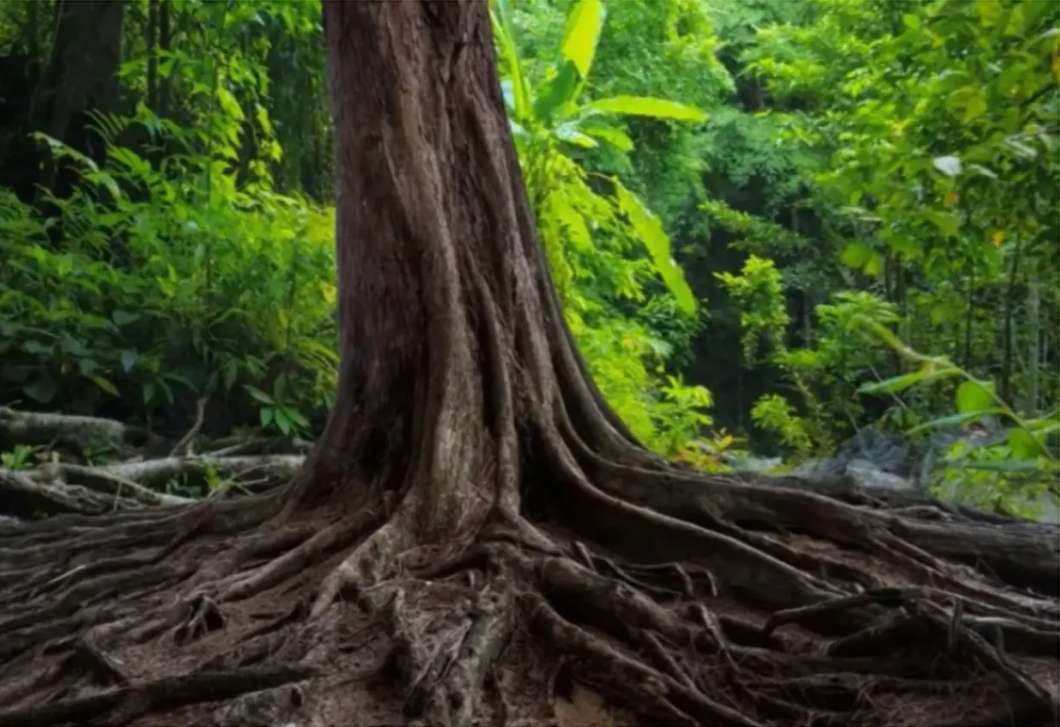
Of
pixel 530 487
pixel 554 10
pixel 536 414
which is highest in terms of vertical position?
pixel 554 10

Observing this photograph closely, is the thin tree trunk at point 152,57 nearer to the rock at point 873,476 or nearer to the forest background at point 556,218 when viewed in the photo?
the forest background at point 556,218

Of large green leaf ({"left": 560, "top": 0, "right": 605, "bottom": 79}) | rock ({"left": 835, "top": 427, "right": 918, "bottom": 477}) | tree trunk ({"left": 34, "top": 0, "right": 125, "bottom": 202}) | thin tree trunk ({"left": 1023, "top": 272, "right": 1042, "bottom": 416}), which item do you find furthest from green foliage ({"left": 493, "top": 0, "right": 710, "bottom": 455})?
tree trunk ({"left": 34, "top": 0, "right": 125, "bottom": 202})

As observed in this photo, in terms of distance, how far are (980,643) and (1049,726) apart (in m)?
0.23

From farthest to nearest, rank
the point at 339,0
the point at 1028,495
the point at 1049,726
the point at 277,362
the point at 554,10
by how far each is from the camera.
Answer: the point at 554,10, the point at 277,362, the point at 1028,495, the point at 339,0, the point at 1049,726

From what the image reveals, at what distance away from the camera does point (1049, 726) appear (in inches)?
83.1

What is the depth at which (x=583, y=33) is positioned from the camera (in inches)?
229

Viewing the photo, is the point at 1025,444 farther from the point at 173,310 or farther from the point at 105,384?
the point at 173,310

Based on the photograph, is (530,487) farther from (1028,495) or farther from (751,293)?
(751,293)

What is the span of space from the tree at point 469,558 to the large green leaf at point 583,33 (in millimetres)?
2157

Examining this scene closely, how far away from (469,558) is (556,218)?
4.20 metres

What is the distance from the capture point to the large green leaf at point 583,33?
582 centimetres

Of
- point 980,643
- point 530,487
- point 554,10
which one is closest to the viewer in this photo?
point 980,643

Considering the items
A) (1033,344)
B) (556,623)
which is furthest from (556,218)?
(556,623)

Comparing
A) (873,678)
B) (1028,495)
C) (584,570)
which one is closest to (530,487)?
(584,570)
